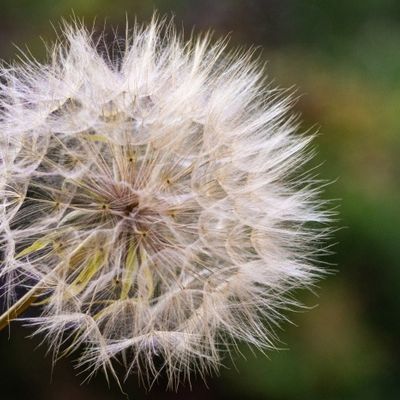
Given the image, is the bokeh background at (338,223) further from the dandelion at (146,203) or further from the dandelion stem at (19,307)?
the dandelion stem at (19,307)

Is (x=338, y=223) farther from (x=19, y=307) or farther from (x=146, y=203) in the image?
(x=19, y=307)

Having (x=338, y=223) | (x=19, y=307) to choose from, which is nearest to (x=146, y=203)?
(x=19, y=307)

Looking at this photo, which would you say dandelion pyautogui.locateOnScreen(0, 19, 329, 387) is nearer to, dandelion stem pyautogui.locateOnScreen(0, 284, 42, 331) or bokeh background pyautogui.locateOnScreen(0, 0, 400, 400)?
dandelion stem pyautogui.locateOnScreen(0, 284, 42, 331)

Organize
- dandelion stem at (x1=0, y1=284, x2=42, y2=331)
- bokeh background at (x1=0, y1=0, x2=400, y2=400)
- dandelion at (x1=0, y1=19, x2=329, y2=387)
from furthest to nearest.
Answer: bokeh background at (x1=0, y1=0, x2=400, y2=400) → dandelion at (x1=0, y1=19, x2=329, y2=387) → dandelion stem at (x1=0, y1=284, x2=42, y2=331)

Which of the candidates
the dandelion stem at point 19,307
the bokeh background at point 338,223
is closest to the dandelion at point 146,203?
the dandelion stem at point 19,307

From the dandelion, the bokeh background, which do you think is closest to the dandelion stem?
the dandelion

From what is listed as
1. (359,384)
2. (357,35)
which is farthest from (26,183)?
(357,35)
